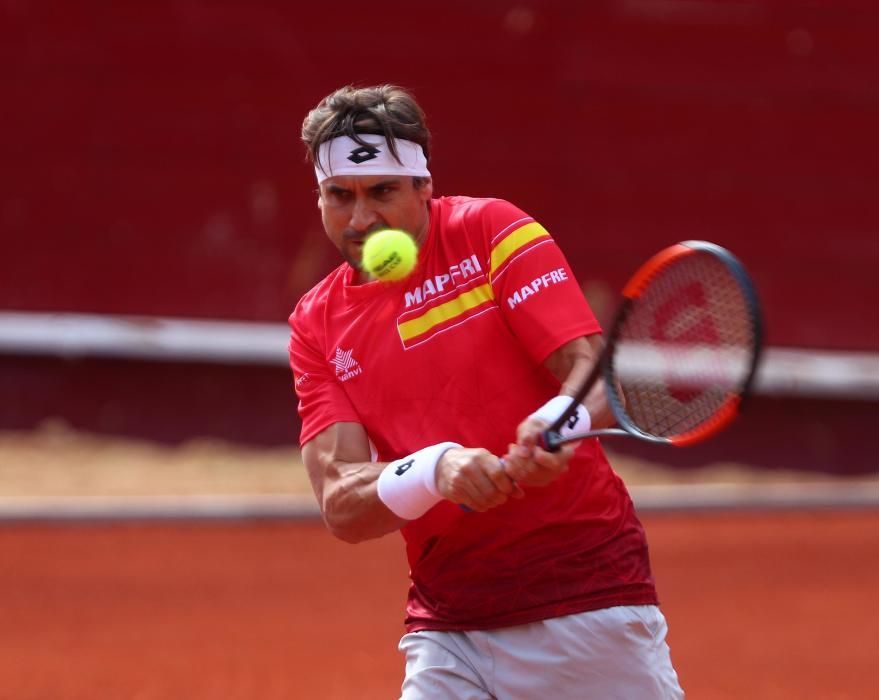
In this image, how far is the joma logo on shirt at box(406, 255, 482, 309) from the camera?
385cm

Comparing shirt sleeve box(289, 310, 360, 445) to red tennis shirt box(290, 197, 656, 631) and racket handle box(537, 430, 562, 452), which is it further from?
racket handle box(537, 430, 562, 452)

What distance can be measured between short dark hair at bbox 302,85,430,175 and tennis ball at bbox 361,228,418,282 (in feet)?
0.80

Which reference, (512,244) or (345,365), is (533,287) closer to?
(512,244)

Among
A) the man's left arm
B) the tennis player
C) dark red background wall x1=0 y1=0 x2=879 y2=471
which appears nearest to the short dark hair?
the tennis player

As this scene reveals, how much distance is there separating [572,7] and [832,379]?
3419mm

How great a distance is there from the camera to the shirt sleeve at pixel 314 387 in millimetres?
3928

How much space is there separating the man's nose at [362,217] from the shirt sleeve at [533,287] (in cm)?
28

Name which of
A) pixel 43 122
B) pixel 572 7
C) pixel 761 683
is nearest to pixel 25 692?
pixel 761 683

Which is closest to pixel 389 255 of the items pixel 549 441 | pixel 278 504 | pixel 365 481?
pixel 365 481

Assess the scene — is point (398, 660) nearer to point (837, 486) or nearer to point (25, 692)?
point (25, 692)

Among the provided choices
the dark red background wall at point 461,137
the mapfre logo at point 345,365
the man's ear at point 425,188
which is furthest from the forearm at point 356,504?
the dark red background wall at point 461,137

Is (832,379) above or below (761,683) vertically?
above

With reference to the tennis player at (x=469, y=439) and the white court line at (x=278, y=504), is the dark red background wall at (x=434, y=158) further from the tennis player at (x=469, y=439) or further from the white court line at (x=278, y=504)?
the tennis player at (x=469, y=439)

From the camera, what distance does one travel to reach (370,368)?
388 centimetres
